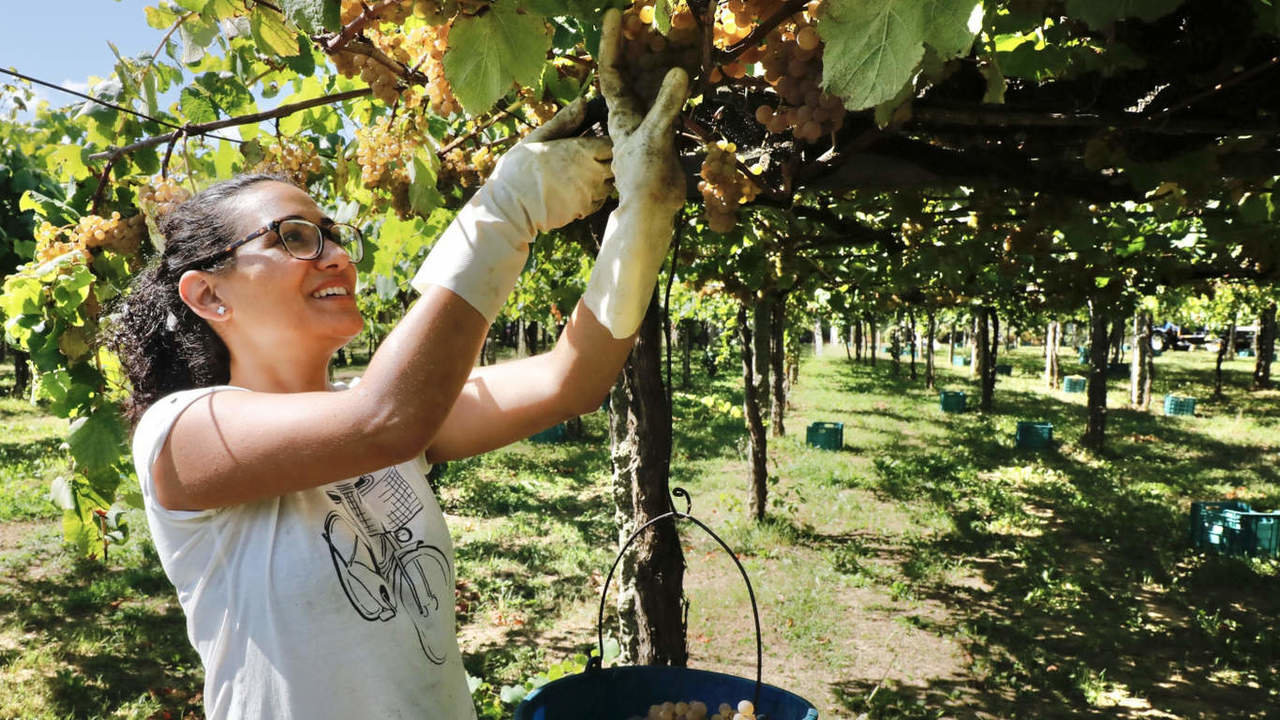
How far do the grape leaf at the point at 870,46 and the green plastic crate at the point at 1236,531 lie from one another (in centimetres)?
906

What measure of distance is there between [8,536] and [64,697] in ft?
14.6

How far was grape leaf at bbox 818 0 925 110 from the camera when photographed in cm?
88

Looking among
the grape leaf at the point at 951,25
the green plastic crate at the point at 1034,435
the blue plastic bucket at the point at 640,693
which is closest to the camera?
the grape leaf at the point at 951,25

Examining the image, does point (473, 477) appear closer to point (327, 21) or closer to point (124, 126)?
point (124, 126)

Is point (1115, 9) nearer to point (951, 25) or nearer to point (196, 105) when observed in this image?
Answer: point (951, 25)

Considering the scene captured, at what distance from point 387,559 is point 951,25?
1.24 meters

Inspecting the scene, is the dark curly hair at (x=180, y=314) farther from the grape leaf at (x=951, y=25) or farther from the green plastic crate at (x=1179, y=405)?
the green plastic crate at (x=1179, y=405)

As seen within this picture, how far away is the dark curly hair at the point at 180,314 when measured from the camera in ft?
4.88

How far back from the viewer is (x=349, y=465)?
116cm

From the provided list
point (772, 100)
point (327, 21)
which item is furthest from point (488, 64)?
point (772, 100)

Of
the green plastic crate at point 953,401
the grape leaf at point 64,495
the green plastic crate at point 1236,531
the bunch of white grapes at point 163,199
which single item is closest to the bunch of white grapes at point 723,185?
the bunch of white grapes at point 163,199

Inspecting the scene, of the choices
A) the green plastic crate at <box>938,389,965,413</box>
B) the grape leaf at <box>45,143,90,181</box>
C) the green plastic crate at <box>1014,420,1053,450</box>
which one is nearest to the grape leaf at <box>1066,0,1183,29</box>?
the grape leaf at <box>45,143,90,181</box>

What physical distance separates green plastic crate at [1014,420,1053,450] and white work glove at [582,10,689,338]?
13812 mm

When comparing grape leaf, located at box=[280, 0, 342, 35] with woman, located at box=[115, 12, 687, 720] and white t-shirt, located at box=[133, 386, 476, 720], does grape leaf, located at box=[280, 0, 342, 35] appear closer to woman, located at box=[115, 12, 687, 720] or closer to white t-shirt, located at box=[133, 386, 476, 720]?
woman, located at box=[115, 12, 687, 720]
